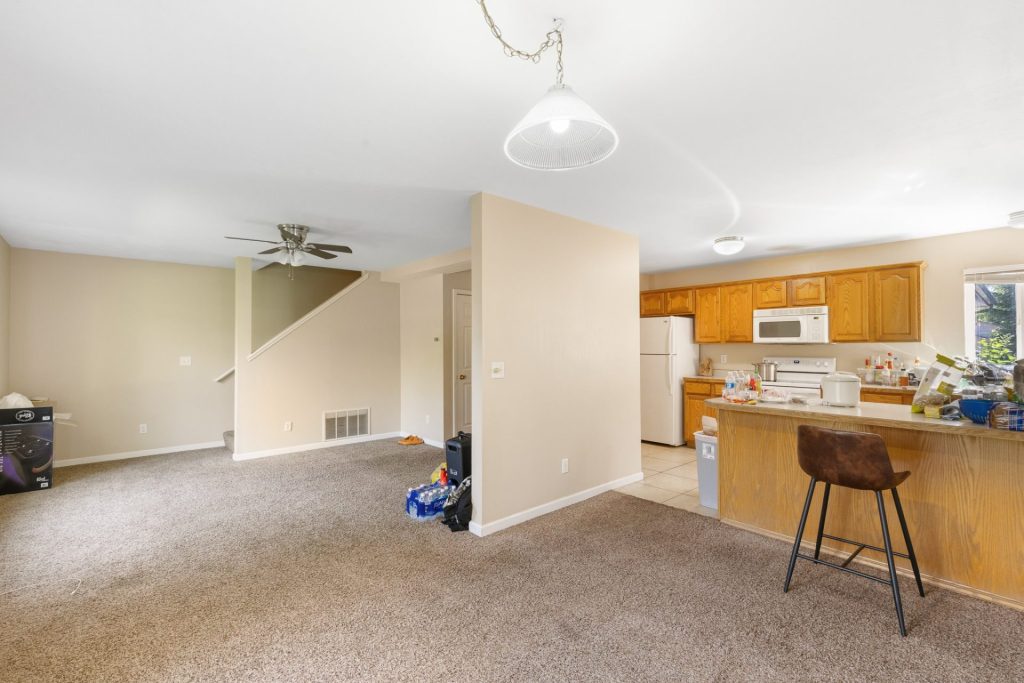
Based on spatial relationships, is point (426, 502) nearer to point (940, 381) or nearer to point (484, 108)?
point (484, 108)

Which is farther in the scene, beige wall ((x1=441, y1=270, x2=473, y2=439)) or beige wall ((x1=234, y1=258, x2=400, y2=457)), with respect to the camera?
beige wall ((x1=441, y1=270, x2=473, y2=439))

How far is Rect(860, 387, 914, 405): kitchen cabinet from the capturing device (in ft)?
14.2

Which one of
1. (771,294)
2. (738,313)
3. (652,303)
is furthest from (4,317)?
(771,294)

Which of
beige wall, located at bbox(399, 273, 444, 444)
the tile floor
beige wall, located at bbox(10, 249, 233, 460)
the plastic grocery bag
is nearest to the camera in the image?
the plastic grocery bag

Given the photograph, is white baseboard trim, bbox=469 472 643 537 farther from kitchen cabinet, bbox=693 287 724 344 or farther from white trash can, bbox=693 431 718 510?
kitchen cabinet, bbox=693 287 724 344

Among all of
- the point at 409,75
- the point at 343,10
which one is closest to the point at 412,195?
the point at 409,75

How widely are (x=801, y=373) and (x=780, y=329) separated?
59 centimetres

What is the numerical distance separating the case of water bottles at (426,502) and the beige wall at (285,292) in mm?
3734

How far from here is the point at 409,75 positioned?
1.93 m

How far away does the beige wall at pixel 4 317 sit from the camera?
4.59m

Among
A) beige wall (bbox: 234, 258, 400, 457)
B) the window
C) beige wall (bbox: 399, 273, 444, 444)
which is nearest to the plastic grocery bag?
the window

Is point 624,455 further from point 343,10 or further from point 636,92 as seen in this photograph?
point 343,10

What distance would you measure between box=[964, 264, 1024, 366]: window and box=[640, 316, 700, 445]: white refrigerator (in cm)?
275

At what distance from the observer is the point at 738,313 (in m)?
5.86
